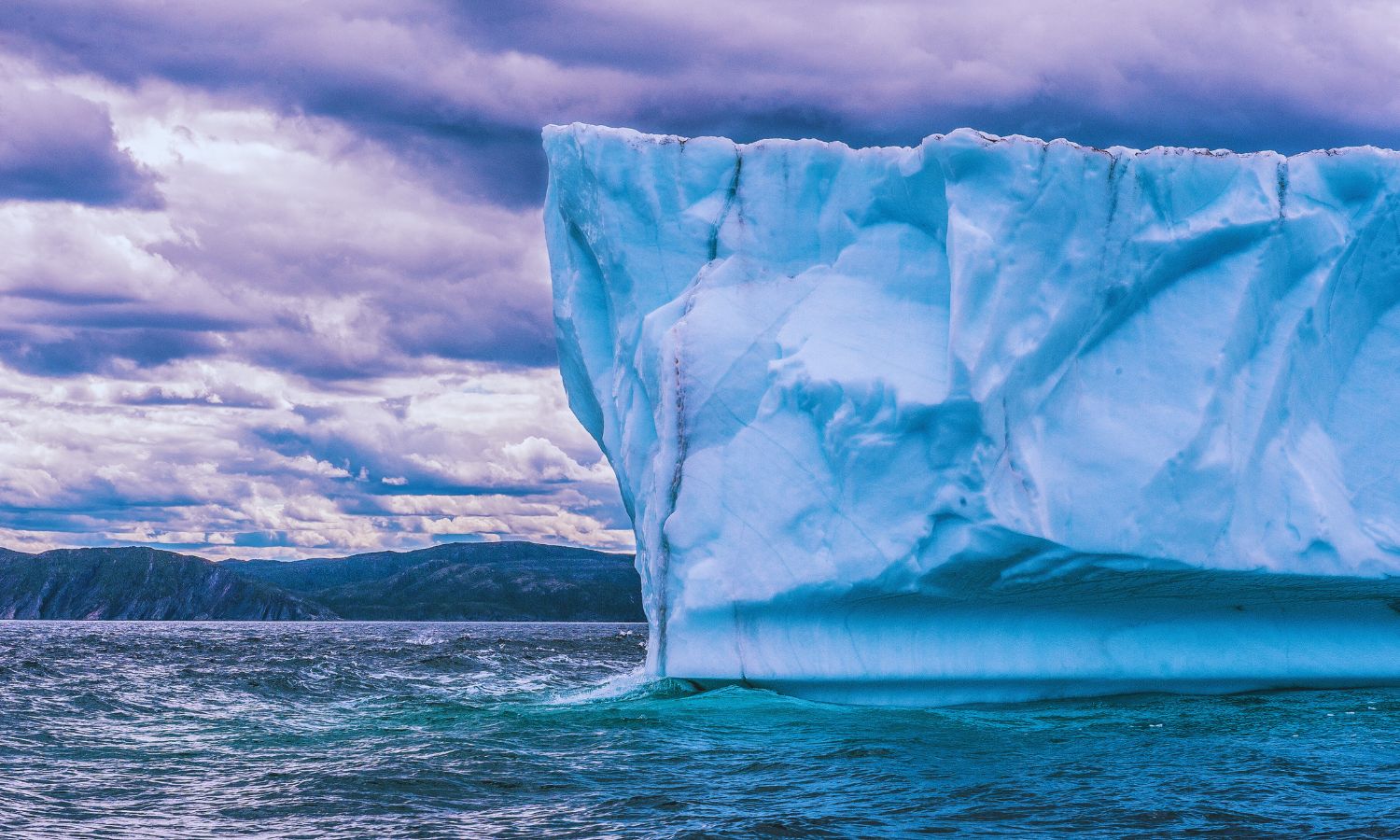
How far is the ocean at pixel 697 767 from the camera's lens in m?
7.42

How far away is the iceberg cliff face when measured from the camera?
1153cm

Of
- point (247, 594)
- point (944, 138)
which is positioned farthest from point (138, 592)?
point (944, 138)

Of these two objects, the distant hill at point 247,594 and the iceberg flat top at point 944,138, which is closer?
the iceberg flat top at point 944,138

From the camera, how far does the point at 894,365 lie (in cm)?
1187

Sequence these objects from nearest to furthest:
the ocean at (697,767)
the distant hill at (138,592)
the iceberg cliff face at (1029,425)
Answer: the ocean at (697,767), the iceberg cliff face at (1029,425), the distant hill at (138,592)

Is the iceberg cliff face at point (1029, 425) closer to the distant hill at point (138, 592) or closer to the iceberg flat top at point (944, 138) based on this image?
the iceberg flat top at point (944, 138)

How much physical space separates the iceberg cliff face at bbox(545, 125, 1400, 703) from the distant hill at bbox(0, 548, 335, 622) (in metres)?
126

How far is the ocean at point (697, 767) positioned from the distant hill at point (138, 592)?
125004mm

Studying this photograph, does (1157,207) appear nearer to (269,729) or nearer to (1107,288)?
(1107,288)

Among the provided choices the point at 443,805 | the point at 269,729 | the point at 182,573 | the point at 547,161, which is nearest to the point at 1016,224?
the point at 547,161

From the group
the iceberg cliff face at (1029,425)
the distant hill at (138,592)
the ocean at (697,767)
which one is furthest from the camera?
the distant hill at (138,592)

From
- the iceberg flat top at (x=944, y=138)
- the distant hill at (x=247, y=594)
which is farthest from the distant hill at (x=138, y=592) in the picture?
the iceberg flat top at (x=944, y=138)

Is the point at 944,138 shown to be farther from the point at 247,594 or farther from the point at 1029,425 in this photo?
the point at 247,594

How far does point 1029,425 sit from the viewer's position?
11781mm
